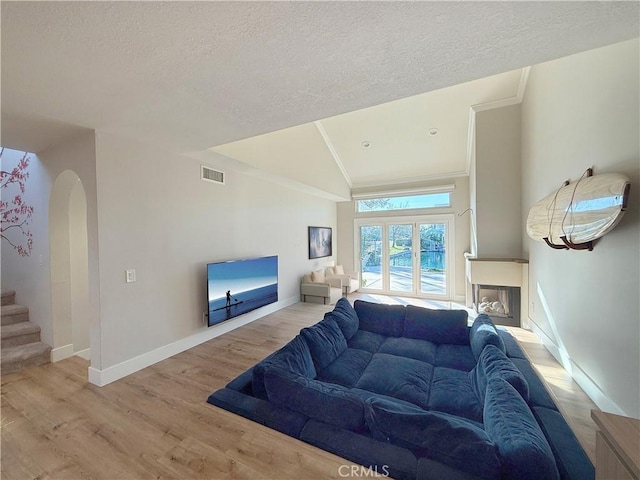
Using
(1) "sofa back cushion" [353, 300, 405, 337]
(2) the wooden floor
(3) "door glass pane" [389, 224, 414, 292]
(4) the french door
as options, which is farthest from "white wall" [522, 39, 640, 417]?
(3) "door glass pane" [389, 224, 414, 292]

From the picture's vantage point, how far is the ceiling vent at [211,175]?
365 cm

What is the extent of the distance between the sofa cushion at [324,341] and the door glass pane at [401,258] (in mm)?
4381

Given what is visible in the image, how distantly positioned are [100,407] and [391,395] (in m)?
2.45

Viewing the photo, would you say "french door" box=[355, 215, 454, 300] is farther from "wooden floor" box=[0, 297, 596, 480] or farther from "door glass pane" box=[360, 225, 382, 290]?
"wooden floor" box=[0, 297, 596, 480]

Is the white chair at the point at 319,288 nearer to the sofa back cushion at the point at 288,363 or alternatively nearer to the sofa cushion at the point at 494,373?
the sofa back cushion at the point at 288,363

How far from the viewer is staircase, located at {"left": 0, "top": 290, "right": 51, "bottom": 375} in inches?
110

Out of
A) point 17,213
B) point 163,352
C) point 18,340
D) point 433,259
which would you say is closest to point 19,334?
point 18,340

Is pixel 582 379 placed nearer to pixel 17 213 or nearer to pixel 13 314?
pixel 13 314

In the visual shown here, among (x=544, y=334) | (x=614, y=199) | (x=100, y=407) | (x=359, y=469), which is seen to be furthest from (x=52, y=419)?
(x=544, y=334)

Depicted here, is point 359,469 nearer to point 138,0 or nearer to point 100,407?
point 100,407

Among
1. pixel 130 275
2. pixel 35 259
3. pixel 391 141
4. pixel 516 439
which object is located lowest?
pixel 516 439

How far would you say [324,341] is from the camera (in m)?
2.43

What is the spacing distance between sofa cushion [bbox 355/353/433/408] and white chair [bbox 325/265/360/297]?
12.2 ft

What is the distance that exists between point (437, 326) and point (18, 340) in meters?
5.09
